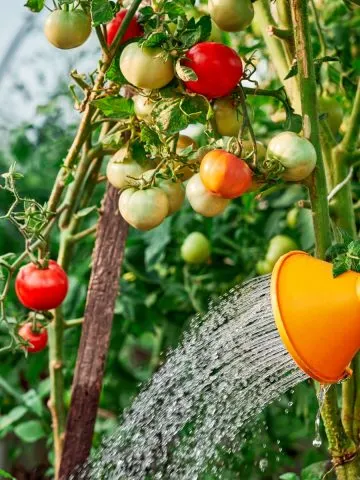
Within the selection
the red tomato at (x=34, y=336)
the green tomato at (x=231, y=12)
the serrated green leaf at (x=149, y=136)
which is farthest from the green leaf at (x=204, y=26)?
the red tomato at (x=34, y=336)

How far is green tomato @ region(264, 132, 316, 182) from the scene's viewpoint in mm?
951

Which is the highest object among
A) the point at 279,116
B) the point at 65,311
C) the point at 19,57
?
the point at 279,116

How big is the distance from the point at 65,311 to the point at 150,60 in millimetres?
831

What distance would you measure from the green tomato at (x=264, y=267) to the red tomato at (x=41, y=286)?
523 mm

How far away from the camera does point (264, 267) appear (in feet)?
5.34

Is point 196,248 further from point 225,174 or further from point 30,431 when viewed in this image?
point 225,174

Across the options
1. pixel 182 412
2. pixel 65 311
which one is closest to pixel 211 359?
pixel 182 412

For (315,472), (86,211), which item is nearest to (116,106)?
(86,211)

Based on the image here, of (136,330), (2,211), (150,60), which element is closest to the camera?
(150,60)

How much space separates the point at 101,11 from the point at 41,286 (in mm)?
375

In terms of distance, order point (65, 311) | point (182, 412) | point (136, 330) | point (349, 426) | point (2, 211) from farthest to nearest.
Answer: point (2, 211) < point (136, 330) < point (65, 311) < point (182, 412) < point (349, 426)

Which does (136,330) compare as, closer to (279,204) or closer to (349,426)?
(279,204)

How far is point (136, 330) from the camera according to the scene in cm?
183

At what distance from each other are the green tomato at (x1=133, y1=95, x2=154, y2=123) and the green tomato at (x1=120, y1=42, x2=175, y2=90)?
0.16 feet
